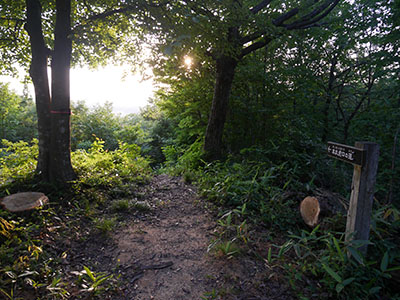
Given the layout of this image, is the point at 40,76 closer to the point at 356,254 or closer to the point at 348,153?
the point at 348,153

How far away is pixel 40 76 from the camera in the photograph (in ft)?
14.7

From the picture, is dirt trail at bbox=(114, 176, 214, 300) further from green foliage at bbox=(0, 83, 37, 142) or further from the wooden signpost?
green foliage at bbox=(0, 83, 37, 142)

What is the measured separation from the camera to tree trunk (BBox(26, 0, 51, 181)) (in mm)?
4371

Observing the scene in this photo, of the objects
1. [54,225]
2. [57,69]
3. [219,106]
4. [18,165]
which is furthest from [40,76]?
[219,106]

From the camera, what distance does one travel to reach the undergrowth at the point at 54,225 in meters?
2.35

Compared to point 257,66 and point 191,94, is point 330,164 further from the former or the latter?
point 191,94

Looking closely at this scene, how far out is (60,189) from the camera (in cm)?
441

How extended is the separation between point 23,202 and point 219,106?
5101 millimetres

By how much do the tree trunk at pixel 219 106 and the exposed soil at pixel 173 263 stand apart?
121 inches

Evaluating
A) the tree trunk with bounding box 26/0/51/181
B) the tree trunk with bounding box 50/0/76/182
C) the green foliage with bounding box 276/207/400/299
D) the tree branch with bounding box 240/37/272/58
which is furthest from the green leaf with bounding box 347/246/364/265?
the tree branch with bounding box 240/37/272/58

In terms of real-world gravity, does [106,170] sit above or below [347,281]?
above

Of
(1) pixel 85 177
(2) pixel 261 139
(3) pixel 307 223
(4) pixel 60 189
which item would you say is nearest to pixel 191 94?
(2) pixel 261 139

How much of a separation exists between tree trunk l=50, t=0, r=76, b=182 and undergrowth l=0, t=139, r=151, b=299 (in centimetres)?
40

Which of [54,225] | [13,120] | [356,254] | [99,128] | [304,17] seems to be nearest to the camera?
[356,254]
